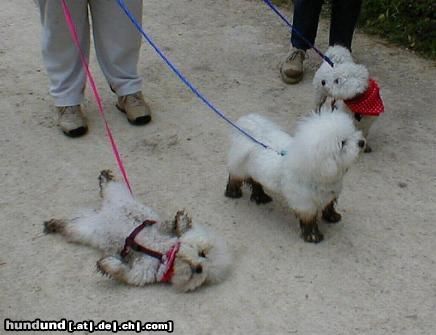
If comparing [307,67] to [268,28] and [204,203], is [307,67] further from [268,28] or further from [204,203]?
[204,203]

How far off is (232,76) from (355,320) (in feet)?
7.87

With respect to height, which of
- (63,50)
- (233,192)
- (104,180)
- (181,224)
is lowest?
(233,192)

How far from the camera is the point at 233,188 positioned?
3172mm

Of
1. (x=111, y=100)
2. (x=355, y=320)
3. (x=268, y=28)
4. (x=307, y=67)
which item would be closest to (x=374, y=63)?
(x=307, y=67)

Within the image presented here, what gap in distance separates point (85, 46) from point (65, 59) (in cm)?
15

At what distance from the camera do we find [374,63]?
4.64 metres

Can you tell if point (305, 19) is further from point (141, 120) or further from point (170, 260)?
point (170, 260)

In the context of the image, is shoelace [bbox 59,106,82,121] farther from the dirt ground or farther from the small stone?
the small stone

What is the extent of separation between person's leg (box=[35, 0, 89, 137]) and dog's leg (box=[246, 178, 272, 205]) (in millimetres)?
1212

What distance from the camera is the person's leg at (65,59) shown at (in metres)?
3.45

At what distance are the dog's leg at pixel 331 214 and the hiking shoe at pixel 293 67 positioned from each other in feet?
5.02

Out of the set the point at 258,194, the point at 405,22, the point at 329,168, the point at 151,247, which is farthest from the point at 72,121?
the point at 405,22

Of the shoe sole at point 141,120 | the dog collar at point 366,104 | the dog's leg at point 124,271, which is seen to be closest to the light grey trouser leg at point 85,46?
the shoe sole at point 141,120

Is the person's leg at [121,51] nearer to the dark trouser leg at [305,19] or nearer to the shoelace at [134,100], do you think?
the shoelace at [134,100]
